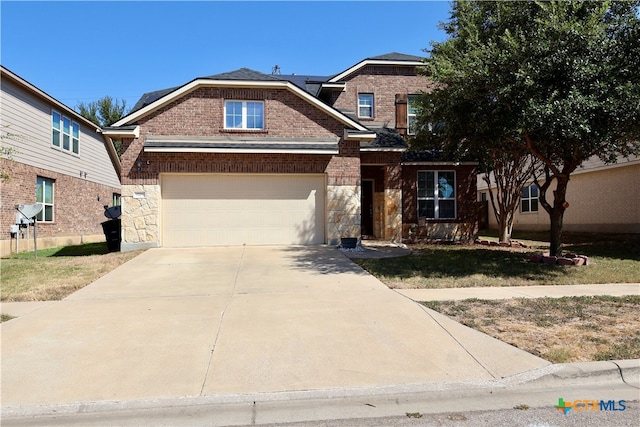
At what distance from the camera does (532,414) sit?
3.81m

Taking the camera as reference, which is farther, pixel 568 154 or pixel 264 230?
pixel 264 230

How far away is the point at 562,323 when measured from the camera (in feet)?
19.8

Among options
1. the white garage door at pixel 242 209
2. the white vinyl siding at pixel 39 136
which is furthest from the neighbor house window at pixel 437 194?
the white vinyl siding at pixel 39 136

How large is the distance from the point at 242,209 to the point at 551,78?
31.4 feet

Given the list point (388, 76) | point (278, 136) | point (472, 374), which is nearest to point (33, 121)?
point (278, 136)

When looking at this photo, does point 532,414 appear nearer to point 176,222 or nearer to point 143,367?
point 143,367

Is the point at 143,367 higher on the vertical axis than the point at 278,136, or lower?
lower

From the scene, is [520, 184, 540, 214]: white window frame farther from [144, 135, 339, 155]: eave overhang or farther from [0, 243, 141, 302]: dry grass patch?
[0, 243, 141, 302]: dry grass patch

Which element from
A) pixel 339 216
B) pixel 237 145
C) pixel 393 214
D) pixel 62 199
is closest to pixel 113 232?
pixel 237 145

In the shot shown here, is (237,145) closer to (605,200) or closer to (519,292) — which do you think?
(519,292)

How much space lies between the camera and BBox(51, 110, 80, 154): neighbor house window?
17.9m

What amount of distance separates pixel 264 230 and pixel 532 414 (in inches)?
445

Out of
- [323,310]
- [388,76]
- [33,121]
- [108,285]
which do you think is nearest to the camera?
[323,310]

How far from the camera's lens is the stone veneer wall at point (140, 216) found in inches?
535
